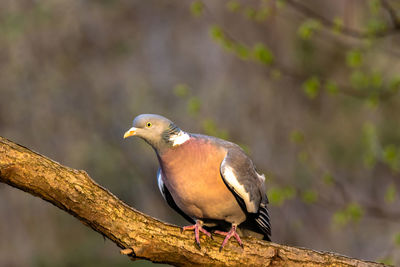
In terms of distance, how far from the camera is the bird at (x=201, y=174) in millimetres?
3525

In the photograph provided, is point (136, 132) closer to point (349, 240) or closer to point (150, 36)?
point (349, 240)

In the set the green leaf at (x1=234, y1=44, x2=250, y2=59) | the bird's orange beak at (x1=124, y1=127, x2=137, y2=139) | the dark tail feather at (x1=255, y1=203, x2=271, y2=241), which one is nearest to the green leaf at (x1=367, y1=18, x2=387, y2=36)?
the green leaf at (x1=234, y1=44, x2=250, y2=59)

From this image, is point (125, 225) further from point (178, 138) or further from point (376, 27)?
point (376, 27)

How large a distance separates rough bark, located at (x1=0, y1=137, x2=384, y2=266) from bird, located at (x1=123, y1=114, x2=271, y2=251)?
0.11 m

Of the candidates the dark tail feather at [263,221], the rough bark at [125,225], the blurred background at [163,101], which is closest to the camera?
the rough bark at [125,225]

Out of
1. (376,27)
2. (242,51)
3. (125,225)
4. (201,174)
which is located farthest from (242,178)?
(376,27)

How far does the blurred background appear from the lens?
10.2m

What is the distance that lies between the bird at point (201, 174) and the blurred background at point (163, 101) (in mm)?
5604

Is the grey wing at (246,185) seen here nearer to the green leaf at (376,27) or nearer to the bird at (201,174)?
the bird at (201,174)

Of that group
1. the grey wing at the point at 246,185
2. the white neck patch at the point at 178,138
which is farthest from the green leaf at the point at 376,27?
the white neck patch at the point at 178,138

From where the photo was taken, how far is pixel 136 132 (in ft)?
11.7

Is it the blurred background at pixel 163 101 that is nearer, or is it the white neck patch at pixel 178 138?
the white neck patch at pixel 178 138

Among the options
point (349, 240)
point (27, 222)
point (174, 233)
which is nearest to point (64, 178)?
point (174, 233)

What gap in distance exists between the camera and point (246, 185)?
3670 millimetres
